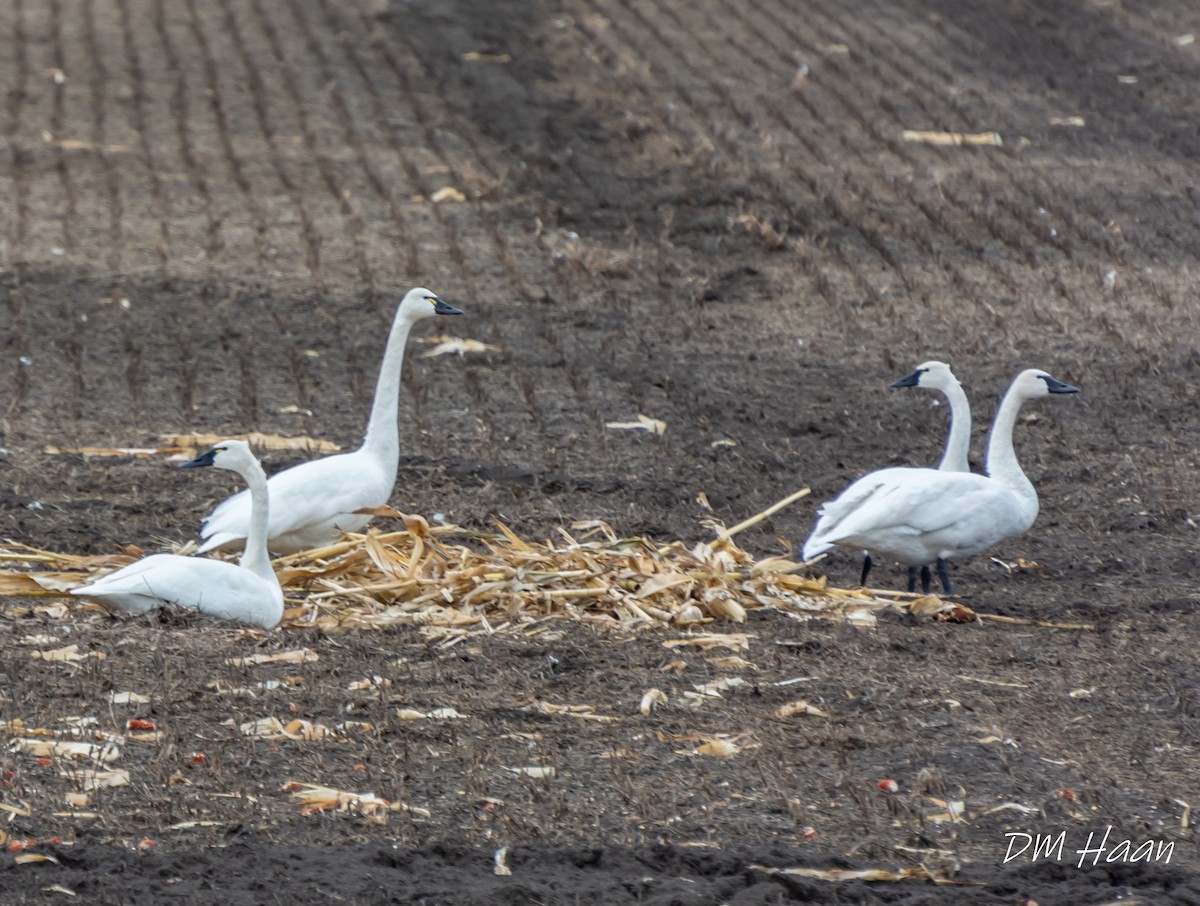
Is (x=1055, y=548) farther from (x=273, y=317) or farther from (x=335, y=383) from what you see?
(x=273, y=317)

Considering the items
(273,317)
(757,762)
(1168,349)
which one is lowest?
(273,317)

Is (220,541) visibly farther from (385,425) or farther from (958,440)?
(958,440)

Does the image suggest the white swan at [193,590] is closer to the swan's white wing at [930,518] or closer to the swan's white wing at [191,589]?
the swan's white wing at [191,589]

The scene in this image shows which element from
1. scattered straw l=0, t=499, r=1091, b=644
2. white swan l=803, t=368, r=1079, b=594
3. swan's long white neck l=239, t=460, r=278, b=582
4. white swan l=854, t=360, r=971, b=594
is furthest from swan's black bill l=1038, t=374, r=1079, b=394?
swan's long white neck l=239, t=460, r=278, b=582

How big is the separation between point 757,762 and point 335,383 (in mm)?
6517

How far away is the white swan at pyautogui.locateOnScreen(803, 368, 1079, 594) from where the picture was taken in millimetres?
7840

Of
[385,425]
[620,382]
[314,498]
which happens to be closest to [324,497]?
[314,498]

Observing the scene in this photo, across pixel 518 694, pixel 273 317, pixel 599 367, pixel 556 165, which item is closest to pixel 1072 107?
pixel 556 165

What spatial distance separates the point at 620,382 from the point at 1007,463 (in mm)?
3457

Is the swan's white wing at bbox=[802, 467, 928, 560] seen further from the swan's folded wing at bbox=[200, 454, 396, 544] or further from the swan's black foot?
the swan's folded wing at bbox=[200, 454, 396, 544]

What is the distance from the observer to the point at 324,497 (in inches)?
316

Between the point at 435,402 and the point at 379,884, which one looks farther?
the point at 435,402

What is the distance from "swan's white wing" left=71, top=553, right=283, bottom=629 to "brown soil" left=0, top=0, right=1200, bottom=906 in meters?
0.13

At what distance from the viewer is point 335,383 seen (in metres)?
11.3
